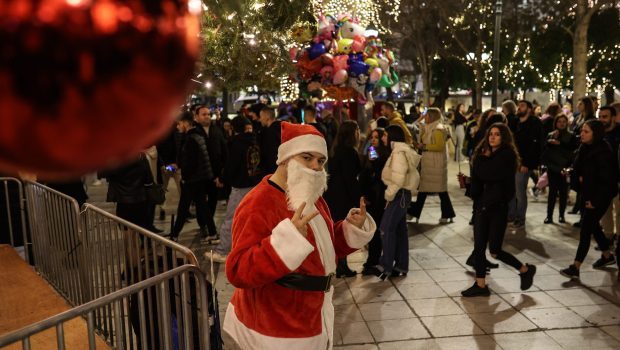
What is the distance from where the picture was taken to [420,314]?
554 centimetres

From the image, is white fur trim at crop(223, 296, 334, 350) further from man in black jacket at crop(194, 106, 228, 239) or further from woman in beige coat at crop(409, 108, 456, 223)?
woman in beige coat at crop(409, 108, 456, 223)

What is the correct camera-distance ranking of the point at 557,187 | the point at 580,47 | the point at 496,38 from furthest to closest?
the point at 580,47
the point at 496,38
the point at 557,187

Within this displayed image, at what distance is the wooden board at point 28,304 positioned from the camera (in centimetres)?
351

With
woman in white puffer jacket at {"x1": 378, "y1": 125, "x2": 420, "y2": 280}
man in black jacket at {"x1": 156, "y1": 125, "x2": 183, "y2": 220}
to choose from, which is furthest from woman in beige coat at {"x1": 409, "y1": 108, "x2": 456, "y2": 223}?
man in black jacket at {"x1": 156, "y1": 125, "x2": 183, "y2": 220}

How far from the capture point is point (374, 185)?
7137mm

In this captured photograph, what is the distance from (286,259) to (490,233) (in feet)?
12.9

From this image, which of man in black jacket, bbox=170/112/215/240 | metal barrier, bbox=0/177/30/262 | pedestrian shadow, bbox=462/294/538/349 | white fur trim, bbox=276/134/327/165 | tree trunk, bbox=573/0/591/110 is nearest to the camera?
white fur trim, bbox=276/134/327/165

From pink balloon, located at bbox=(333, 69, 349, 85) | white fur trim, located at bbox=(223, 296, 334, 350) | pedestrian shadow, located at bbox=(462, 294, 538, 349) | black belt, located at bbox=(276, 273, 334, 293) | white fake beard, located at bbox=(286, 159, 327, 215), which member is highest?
pink balloon, located at bbox=(333, 69, 349, 85)

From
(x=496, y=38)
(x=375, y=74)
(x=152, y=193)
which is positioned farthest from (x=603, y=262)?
(x=496, y=38)

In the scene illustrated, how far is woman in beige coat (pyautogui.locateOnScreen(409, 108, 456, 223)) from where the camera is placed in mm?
9219

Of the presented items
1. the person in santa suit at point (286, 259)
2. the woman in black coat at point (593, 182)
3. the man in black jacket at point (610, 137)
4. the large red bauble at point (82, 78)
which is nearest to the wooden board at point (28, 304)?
the person in santa suit at point (286, 259)

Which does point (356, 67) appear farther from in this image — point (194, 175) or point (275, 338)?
point (275, 338)

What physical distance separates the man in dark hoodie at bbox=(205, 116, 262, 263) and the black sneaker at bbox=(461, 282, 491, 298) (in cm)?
301

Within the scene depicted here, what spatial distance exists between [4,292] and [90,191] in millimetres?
8749
